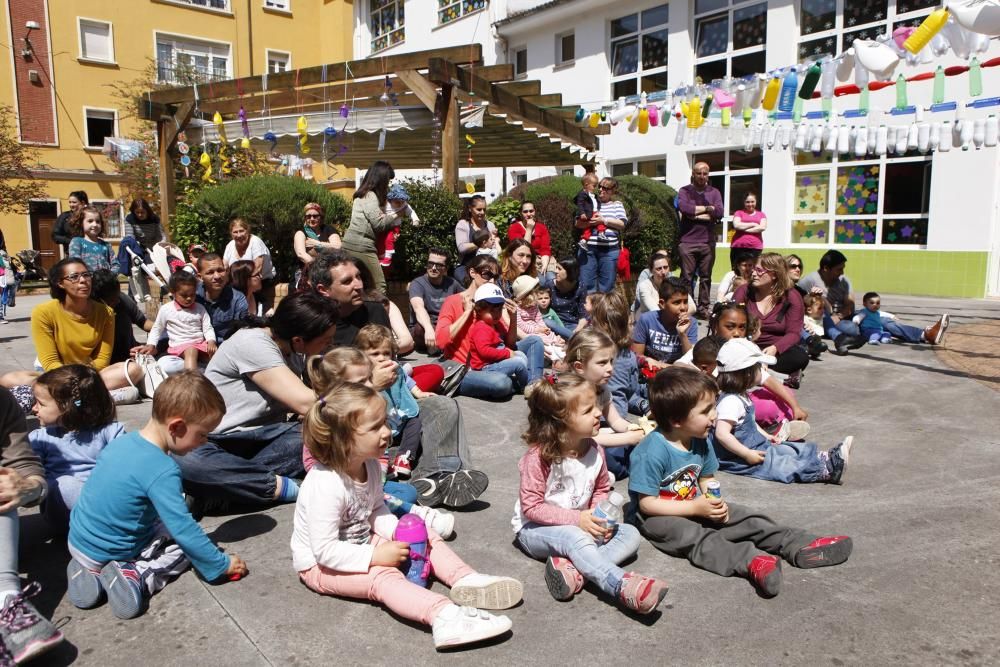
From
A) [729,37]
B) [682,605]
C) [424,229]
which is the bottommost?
[682,605]

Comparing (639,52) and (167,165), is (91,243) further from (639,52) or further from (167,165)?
(639,52)

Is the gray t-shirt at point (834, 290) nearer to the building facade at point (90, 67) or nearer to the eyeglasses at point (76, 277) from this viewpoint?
the eyeglasses at point (76, 277)

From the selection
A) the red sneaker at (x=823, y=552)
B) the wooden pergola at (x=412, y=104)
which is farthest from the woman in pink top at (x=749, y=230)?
the red sneaker at (x=823, y=552)

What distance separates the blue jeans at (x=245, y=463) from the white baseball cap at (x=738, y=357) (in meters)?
2.52

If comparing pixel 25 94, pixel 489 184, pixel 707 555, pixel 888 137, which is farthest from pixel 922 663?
pixel 25 94

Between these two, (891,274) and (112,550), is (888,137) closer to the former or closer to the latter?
(891,274)

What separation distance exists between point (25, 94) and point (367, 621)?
29132 millimetres

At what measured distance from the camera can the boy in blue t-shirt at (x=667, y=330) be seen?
595 centimetres

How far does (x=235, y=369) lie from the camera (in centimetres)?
387

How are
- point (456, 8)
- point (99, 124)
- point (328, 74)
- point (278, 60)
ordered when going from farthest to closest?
point (278, 60)
point (99, 124)
point (456, 8)
point (328, 74)

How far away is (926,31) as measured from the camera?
22.0 ft

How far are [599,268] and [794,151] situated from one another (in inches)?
310

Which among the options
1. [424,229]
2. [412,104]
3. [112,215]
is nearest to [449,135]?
[412,104]

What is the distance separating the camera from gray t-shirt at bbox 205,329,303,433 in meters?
3.77
